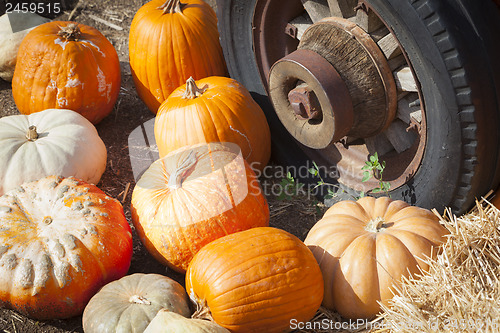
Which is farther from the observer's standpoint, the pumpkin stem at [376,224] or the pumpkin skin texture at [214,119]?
the pumpkin skin texture at [214,119]

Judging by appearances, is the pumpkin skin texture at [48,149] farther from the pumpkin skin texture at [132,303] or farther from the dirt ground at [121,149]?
the pumpkin skin texture at [132,303]

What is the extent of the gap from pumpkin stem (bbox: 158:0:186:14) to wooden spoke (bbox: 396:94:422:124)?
2.15 metres

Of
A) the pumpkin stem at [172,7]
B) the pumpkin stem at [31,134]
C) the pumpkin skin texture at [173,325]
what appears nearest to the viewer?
the pumpkin skin texture at [173,325]

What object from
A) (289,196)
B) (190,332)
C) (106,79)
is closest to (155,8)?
(106,79)

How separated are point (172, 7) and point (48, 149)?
1673 mm

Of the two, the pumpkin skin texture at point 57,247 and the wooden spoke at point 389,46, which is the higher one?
the wooden spoke at point 389,46

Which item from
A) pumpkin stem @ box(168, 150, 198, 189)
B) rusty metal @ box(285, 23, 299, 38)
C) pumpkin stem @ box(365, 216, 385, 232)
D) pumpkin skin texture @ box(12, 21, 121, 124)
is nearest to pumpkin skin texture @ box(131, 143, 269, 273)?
pumpkin stem @ box(168, 150, 198, 189)

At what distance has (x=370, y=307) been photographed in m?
2.99

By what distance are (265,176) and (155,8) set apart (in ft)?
5.88

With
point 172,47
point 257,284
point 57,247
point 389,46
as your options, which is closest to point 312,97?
point 389,46

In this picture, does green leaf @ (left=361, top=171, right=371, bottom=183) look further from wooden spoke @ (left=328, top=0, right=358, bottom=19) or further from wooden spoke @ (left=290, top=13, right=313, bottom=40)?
wooden spoke @ (left=290, top=13, right=313, bottom=40)

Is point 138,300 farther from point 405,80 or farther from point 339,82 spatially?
point 405,80

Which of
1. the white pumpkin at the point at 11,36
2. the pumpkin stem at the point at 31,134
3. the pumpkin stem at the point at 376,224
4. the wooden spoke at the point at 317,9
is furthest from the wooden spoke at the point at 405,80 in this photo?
the white pumpkin at the point at 11,36

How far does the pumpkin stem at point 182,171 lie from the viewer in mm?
3429
